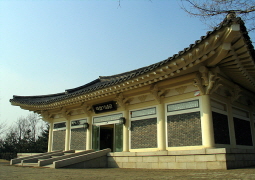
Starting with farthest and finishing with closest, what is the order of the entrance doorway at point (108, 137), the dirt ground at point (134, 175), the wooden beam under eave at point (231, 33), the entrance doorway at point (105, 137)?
the entrance doorway at point (105, 137) < the entrance doorway at point (108, 137) < the wooden beam under eave at point (231, 33) < the dirt ground at point (134, 175)

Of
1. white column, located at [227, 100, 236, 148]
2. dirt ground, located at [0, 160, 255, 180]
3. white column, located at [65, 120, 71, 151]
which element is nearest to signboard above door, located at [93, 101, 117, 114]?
white column, located at [65, 120, 71, 151]

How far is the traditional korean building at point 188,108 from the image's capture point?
25.7 feet

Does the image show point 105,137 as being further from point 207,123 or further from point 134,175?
point 134,175

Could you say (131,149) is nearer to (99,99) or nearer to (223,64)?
(99,99)

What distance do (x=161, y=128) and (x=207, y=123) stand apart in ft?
6.77

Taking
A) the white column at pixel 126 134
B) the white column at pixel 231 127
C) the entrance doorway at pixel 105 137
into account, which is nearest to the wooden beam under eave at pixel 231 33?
the white column at pixel 231 127

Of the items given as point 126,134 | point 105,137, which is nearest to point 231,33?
point 126,134

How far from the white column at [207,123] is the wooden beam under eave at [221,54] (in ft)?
4.32

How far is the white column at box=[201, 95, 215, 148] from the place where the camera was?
28.0ft

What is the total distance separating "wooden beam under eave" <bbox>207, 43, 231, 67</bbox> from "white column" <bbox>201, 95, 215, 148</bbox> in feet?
4.32

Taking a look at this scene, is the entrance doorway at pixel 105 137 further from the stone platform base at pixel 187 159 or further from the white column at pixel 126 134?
the stone platform base at pixel 187 159

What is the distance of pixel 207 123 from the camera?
28.5 feet

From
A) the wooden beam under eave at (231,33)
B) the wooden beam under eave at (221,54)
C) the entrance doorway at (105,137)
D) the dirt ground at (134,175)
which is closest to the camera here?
the dirt ground at (134,175)

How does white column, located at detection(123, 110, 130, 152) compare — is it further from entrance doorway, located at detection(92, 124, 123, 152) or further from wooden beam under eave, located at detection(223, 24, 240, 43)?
wooden beam under eave, located at detection(223, 24, 240, 43)
